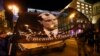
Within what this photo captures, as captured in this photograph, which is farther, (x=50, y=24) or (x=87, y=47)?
(x=87, y=47)

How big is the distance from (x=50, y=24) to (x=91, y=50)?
3.57ft

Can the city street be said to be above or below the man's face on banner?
below

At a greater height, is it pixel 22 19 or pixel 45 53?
pixel 22 19

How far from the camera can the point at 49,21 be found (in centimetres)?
367

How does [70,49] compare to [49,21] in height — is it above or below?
below

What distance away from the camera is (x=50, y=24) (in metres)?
3.67

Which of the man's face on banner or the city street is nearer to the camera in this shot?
the man's face on banner

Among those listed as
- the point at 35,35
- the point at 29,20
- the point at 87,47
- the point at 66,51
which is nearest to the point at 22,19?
the point at 29,20

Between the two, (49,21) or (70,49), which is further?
(70,49)

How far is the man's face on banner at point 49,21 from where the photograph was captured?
363 centimetres

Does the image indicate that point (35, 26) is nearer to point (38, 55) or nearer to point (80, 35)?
point (38, 55)

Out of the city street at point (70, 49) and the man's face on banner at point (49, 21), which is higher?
the man's face on banner at point (49, 21)

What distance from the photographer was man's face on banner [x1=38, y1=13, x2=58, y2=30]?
143 inches

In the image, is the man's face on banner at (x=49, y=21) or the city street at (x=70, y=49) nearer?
the man's face on banner at (x=49, y=21)
